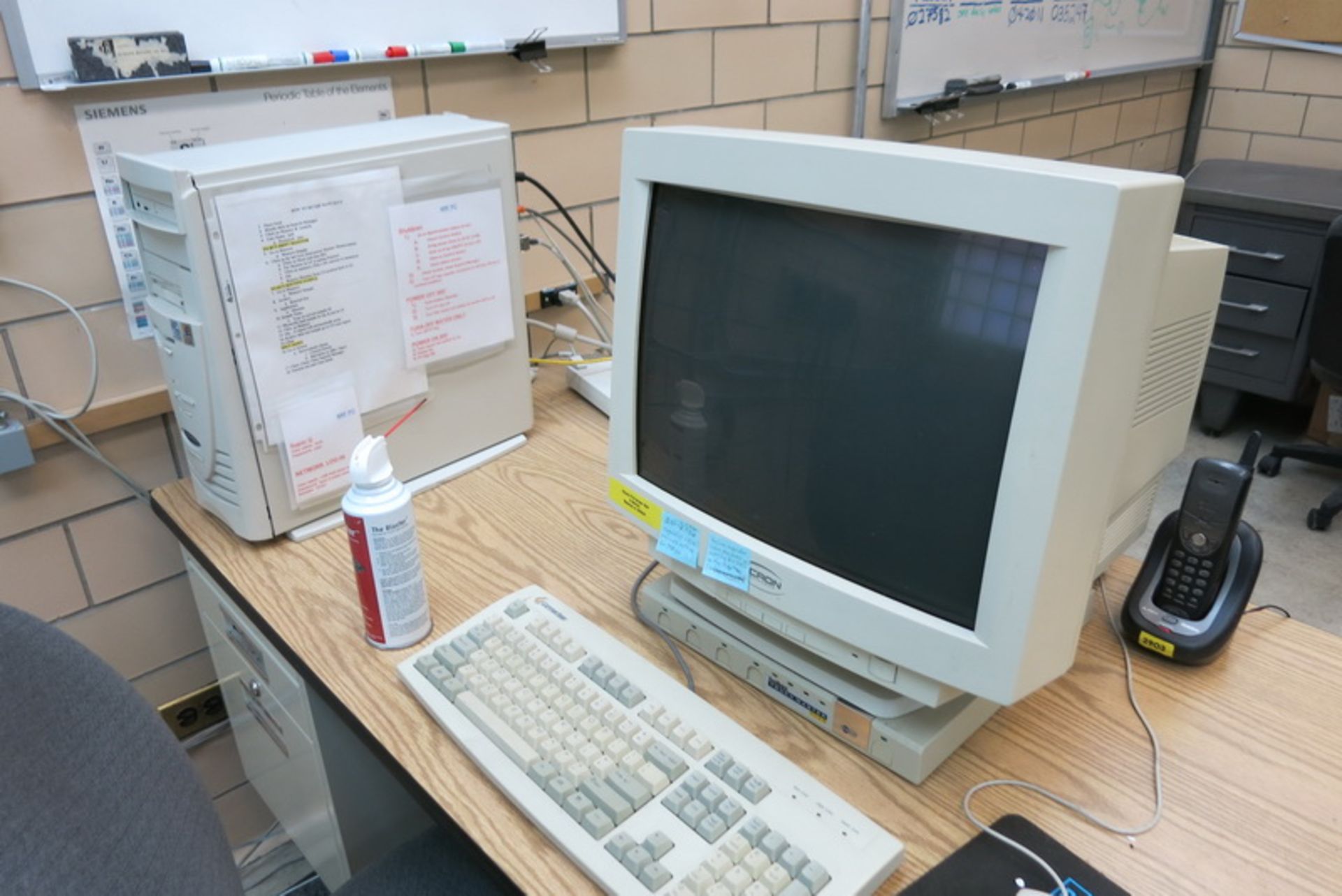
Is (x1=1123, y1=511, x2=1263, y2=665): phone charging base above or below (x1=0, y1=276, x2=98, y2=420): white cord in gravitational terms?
below

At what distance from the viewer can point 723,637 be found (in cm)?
86

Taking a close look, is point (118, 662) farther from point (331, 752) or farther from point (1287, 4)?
point (1287, 4)

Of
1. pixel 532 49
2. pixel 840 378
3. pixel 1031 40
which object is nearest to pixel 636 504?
pixel 840 378

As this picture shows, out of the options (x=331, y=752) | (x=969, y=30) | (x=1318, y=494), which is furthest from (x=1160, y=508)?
(x=331, y=752)

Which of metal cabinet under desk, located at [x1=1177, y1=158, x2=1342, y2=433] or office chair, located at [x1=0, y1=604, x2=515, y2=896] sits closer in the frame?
office chair, located at [x1=0, y1=604, x2=515, y2=896]

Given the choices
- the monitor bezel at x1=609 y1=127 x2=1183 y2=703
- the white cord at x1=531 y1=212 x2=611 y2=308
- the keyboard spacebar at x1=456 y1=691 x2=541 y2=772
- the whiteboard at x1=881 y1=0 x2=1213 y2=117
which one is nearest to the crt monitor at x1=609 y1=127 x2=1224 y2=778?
the monitor bezel at x1=609 y1=127 x2=1183 y2=703

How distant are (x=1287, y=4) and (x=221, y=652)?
11.9ft

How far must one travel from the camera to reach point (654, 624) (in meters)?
0.92

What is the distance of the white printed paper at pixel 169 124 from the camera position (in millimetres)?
1119

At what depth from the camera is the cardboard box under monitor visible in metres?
2.96

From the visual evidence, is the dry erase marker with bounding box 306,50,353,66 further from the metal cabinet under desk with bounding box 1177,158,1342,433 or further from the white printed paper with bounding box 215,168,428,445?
the metal cabinet under desk with bounding box 1177,158,1342,433

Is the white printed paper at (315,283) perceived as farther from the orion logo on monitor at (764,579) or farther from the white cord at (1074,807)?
the white cord at (1074,807)

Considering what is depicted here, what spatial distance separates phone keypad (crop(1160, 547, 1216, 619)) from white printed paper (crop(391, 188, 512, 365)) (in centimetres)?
81

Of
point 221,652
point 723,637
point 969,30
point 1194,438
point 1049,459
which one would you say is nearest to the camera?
point 1049,459
